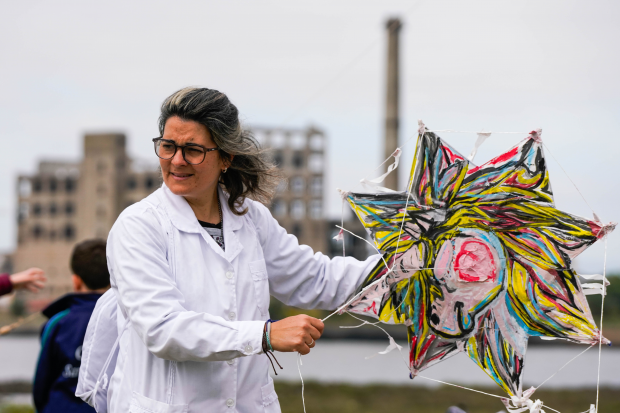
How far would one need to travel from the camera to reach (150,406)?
1.71 metres

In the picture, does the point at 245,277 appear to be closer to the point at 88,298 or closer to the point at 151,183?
the point at 88,298

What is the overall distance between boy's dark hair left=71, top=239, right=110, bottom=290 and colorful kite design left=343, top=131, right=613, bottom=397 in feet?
4.22

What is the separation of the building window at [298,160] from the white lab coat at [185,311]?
27.9 m

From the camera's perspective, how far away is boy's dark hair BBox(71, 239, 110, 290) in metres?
2.77

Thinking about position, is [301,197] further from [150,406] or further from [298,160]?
[150,406]

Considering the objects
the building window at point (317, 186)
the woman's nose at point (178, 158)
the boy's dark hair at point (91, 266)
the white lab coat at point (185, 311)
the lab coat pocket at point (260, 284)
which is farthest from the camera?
the building window at point (317, 186)

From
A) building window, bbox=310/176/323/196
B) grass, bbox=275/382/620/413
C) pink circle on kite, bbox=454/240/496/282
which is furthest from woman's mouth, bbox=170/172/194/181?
building window, bbox=310/176/323/196

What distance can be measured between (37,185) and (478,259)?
36.6 meters

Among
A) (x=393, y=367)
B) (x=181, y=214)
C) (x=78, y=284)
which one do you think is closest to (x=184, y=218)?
(x=181, y=214)

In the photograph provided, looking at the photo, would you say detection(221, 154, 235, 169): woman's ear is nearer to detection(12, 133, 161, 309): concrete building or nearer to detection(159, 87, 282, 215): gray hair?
detection(159, 87, 282, 215): gray hair

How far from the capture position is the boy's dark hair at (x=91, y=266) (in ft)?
9.10

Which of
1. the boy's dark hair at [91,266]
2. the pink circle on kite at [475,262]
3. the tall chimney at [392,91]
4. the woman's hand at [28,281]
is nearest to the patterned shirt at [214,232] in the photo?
the pink circle on kite at [475,262]

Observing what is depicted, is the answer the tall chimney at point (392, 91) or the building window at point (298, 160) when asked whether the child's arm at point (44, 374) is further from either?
the building window at point (298, 160)

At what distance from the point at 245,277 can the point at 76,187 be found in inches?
1406
